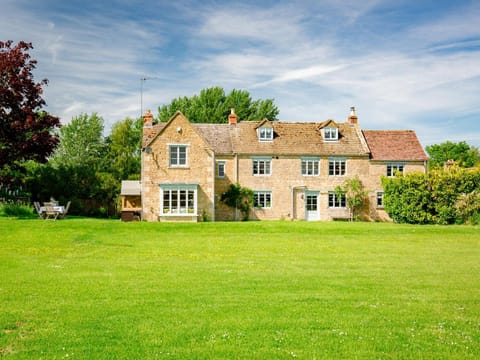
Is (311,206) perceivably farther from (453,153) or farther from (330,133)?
(453,153)

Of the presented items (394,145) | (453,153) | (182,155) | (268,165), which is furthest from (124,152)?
(453,153)

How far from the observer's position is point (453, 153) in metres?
77.6

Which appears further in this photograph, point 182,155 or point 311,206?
point 311,206

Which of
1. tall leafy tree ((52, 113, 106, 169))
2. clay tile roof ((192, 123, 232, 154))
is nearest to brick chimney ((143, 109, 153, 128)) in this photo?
clay tile roof ((192, 123, 232, 154))

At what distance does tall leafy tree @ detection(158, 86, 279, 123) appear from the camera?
211ft

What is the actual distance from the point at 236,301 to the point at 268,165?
1205 inches

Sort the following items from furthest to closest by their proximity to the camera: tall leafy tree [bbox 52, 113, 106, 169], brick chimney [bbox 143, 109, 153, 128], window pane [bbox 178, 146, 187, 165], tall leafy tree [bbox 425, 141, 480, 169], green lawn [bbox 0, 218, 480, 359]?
1. tall leafy tree [bbox 425, 141, 480, 169]
2. tall leafy tree [bbox 52, 113, 106, 169]
3. brick chimney [bbox 143, 109, 153, 128]
4. window pane [bbox 178, 146, 187, 165]
5. green lawn [bbox 0, 218, 480, 359]

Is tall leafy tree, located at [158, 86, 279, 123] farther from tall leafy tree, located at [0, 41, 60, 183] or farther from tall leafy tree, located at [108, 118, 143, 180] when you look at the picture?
tall leafy tree, located at [0, 41, 60, 183]

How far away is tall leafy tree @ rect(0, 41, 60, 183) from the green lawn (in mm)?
11985

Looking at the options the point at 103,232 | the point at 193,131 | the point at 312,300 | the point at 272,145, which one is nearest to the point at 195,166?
the point at 193,131

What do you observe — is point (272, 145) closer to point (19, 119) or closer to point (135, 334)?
point (19, 119)

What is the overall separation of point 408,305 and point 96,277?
7.86 metres

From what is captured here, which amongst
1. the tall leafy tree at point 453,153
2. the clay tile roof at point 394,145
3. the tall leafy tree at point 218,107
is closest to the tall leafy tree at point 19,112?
the clay tile roof at point 394,145

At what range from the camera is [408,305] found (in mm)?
10750
